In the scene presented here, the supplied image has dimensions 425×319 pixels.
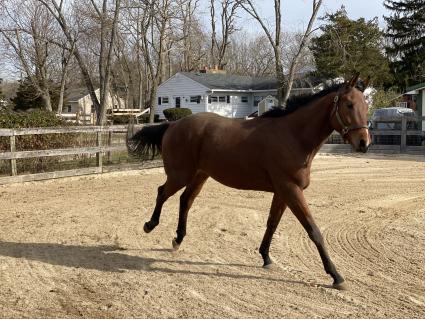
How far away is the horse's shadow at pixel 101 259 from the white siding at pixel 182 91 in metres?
36.9

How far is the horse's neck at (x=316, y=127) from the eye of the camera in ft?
16.3

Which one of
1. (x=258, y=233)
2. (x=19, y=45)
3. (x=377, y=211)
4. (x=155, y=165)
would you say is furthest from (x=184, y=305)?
(x=19, y=45)

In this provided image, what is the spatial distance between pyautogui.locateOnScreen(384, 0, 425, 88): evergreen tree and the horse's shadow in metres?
39.4

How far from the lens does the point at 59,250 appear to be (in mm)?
5930

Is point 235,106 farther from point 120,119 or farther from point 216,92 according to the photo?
point 120,119

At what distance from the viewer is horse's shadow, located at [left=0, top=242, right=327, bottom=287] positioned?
17.0ft

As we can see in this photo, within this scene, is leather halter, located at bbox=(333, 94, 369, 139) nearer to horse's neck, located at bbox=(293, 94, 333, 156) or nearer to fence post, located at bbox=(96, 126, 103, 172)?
horse's neck, located at bbox=(293, 94, 333, 156)

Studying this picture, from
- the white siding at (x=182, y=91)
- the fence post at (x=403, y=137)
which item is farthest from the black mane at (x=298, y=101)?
the white siding at (x=182, y=91)

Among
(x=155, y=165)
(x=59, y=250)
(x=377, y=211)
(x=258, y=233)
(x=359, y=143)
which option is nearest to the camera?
(x=359, y=143)

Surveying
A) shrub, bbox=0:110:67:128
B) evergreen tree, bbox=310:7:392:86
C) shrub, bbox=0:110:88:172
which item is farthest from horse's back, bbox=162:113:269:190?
evergreen tree, bbox=310:7:392:86

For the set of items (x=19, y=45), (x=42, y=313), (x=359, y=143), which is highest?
(x=19, y=45)

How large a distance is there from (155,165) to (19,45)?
1787 centimetres

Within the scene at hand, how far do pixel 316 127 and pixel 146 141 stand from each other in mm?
2585

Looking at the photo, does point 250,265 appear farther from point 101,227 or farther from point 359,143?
point 101,227
